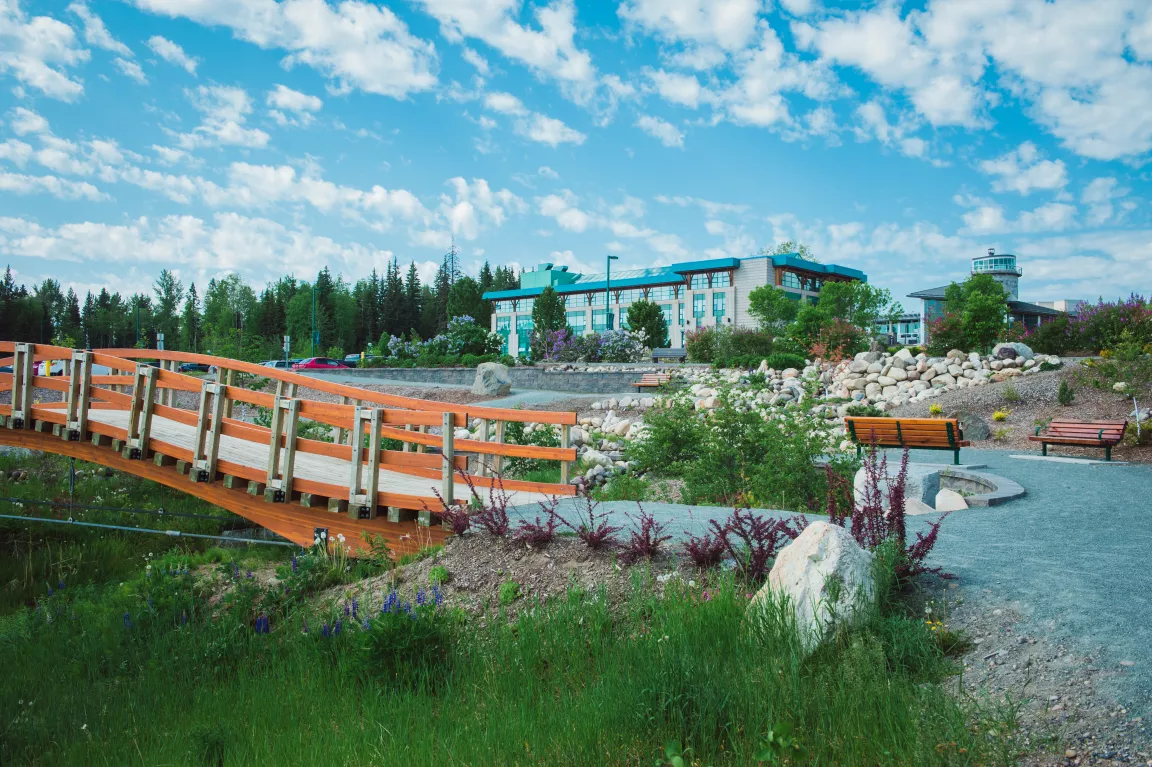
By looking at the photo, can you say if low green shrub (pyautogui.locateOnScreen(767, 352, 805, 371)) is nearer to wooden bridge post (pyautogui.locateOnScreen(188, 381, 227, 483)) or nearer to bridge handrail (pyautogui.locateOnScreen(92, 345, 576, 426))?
bridge handrail (pyautogui.locateOnScreen(92, 345, 576, 426))

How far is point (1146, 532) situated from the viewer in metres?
6.80

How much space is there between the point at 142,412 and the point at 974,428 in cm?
1516

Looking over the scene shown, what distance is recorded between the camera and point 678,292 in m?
71.2

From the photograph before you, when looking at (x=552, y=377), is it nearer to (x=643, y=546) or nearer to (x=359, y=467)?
(x=359, y=467)

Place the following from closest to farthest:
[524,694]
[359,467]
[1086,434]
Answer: [524,694]
[359,467]
[1086,434]

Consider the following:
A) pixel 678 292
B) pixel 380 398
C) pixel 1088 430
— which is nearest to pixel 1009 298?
pixel 678 292

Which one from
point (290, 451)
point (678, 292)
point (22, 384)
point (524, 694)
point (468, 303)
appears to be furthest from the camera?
point (468, 303)

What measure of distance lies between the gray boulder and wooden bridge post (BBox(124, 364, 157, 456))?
15422 mm

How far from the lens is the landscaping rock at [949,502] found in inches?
332

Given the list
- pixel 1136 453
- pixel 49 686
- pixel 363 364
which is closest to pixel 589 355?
pixel 363 364

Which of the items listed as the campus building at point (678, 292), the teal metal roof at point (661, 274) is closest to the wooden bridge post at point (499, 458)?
the campus building at point (678, 292)

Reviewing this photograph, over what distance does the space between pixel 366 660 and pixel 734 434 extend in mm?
6792

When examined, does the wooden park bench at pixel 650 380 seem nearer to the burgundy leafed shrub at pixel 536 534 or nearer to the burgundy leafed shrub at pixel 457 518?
the burgundy leafed shrub at pixel 457 518

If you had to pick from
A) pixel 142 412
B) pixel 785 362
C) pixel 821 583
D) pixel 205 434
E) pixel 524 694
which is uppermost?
pixel 785 362
